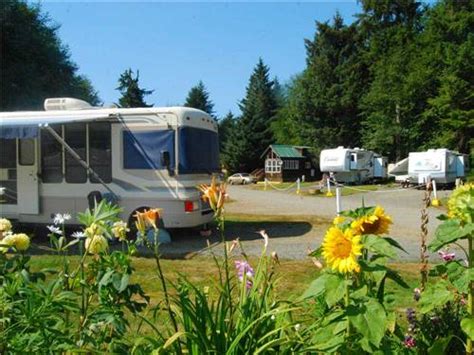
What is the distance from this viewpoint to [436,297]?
1921 mm

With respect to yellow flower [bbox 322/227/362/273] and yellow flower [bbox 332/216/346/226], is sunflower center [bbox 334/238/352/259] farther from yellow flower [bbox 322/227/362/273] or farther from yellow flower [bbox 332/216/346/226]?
yellow flower [bbox 332/216/346/226]

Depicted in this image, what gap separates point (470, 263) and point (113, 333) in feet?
4.66

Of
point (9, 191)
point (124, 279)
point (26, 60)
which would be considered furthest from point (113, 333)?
point (26, 60)

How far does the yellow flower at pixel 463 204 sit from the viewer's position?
186 cm

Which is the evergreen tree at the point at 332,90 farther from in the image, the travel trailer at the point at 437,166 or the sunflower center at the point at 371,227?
the sunflower center at the point at 371,227

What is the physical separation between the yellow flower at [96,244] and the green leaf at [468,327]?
1.41 m

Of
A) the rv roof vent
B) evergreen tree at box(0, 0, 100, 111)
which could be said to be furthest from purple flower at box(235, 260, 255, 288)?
evergreen tree at box(0, 0, 100, 111)

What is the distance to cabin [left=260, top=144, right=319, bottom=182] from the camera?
1967 inches

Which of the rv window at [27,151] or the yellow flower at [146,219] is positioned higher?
the rv window at [27,151]

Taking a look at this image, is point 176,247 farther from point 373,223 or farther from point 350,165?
point 350,165

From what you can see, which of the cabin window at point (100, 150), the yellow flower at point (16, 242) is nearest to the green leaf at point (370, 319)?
the yellow flower at point (16, 242)

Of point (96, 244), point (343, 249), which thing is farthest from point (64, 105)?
point (343, 249)

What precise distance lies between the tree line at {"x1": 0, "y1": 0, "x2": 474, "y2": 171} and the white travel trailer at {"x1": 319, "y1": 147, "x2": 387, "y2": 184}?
6.92 metres

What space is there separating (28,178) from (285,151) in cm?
4125
